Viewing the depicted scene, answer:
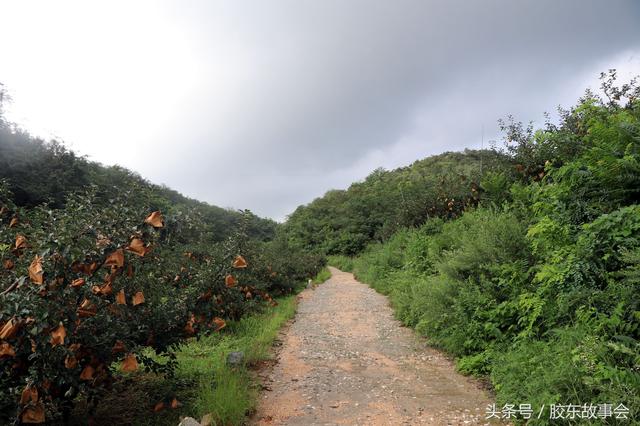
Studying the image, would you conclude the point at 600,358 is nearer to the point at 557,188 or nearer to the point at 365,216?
the point at 557,188

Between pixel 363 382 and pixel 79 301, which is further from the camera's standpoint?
pixel 363 382

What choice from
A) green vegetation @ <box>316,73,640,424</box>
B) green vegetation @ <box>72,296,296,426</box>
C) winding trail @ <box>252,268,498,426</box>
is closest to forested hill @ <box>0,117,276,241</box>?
winding trail @ <box>252,268,498,426</box>

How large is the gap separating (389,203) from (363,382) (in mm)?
22321

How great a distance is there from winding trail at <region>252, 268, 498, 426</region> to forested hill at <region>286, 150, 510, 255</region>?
5.45 metres

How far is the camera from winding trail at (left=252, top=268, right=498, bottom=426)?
3738mm

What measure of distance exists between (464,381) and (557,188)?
2823mm

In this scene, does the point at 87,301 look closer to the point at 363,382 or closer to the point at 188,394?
the point at 188,394

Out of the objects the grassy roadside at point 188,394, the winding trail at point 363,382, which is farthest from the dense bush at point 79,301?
the winding trail at point 363,382

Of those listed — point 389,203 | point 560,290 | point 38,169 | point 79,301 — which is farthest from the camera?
point 389,203

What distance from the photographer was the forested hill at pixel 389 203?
11321 millimetres

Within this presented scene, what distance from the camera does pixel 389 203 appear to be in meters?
26.3

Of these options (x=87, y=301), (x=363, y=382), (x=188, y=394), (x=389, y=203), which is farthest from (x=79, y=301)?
(x=389, y=203)

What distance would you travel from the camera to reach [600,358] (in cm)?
319

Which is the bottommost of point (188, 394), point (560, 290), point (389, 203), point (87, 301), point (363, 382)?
point (363, 382)
